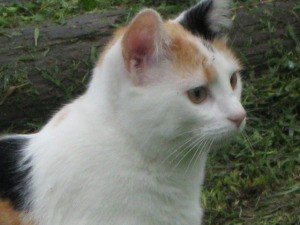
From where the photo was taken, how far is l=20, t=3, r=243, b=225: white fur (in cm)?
349

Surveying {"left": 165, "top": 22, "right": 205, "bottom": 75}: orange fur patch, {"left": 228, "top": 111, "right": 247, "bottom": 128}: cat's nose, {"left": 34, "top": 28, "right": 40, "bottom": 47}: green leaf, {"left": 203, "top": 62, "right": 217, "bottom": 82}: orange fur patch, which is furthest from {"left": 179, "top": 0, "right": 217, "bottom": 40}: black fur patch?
{"left": 34, "top": 28, "right": 40, "bottom": 47}: green leaf

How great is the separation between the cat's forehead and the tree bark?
5.85 ft

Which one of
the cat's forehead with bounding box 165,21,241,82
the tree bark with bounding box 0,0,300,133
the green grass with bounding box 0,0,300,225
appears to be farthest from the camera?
the tree bark with bounding box 0,0,300,133

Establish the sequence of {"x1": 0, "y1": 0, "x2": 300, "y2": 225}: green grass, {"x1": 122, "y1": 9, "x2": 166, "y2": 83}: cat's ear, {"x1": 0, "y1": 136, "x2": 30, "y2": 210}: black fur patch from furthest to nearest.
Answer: {"x1": 0, "y1": 0, "x2": 300, "y2": 225}: green grass → {"x1": 0, "y1": 136, "x2": 30, "y2": 210}: black fur patch → {"x1": 122, "y1": 9, "x2": 166, "y2": 83}: cat's ear

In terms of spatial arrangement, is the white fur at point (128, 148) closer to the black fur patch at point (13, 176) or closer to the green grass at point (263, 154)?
the black fur patch at point (13, 176)

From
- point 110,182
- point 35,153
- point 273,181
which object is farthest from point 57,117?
point 273,181

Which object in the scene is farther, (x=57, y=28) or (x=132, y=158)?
(x=57, y=28)

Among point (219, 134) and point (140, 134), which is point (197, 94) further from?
point (140, 134)

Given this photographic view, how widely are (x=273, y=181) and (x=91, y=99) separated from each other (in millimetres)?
1525

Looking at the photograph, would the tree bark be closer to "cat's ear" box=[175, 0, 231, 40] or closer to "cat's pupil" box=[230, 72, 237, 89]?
"cat's ear" box=[175, 0, 231, 40]

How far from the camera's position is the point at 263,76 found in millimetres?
5570

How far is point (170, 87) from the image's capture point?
11.5 ft

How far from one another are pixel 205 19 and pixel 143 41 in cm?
41

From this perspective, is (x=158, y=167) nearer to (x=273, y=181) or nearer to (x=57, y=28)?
(x=273, y=181)
